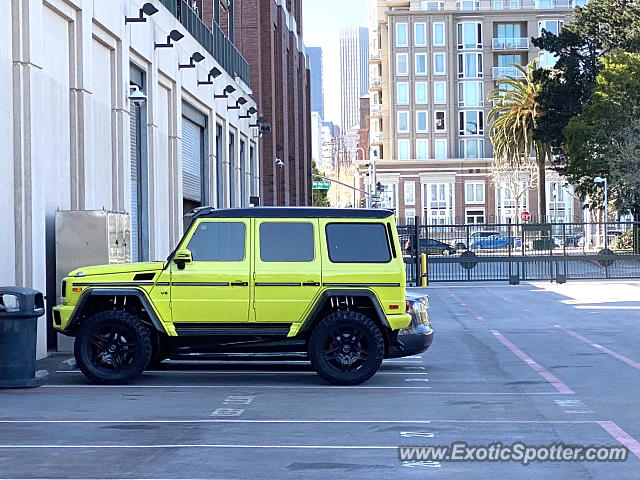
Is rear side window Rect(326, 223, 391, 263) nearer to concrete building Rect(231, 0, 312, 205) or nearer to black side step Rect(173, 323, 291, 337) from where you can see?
black side step Rect(173, 323, 291, 337)

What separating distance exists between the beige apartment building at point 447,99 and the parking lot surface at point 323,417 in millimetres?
83313

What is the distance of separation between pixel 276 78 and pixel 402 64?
1759 inches

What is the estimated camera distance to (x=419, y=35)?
102 meters

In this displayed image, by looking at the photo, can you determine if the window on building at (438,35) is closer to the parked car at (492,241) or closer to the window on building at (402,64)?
the window on building at (402,64)

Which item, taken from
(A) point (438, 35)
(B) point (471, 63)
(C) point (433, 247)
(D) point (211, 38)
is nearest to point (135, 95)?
(D) point (211, 38)

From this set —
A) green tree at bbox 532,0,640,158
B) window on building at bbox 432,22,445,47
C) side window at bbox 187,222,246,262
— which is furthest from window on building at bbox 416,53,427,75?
side window at bbox 187,222,246,262

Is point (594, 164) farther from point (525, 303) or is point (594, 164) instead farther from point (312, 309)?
point (312, 309)

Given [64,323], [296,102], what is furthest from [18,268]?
[296,102]

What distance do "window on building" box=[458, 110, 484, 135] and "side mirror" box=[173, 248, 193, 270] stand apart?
90.2 metres

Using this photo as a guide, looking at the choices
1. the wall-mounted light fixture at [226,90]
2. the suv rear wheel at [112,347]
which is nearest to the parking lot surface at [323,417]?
the suv rear wheel at [112,347]

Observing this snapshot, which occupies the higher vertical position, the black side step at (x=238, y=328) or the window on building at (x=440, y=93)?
the window on building at (x=440, y=93)

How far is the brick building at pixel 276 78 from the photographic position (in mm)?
52344

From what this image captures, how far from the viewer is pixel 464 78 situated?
4045 inches

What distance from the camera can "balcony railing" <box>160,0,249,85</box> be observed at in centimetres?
3127
